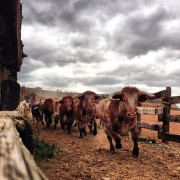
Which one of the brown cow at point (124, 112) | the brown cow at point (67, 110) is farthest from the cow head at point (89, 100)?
the brown cow at point (124, 112)

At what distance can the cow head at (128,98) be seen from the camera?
7.60 meters

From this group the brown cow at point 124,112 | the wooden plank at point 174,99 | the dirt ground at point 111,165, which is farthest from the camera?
the wooden plank at point 174,99

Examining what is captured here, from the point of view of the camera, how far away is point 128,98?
7.80m

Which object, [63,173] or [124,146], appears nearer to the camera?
[63,173]

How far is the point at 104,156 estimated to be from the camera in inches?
317

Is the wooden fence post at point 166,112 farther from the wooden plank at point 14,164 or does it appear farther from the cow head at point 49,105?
the wooden plank at point 14,164

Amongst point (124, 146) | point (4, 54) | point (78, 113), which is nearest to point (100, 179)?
point (4, 54)

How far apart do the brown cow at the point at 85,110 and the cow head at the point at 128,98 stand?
4.73 m

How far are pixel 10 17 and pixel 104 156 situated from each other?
4699 millimetres

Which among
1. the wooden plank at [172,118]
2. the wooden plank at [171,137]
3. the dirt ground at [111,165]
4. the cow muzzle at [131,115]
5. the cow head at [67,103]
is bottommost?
the dirt ground at [111,165]

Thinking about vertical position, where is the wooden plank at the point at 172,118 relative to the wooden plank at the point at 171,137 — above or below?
above

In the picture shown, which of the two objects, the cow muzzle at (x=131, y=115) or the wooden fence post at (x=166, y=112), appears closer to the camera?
the cow muzzle at (x=131, y=115)

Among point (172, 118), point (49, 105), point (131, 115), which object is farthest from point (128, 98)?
point (49, 105)

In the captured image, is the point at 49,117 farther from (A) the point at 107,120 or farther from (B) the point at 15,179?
(B) the point at 15,179
